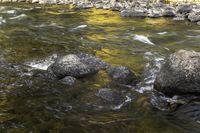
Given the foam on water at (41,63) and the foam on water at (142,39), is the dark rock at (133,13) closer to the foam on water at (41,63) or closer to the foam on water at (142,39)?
the foam on water at (142,39)

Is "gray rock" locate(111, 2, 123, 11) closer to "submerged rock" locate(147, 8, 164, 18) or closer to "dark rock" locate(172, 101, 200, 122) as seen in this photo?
"submerged rock" locate(147, 8, 164, 18)

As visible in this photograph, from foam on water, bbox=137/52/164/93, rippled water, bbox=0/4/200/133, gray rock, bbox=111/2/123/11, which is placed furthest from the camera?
gray rock, bbox=111/2/123/11

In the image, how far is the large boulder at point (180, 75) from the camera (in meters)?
8.22

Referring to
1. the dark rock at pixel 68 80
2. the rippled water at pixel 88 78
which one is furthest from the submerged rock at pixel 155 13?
the dark rock at pixel 68 80

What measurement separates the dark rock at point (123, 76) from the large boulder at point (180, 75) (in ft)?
2.66

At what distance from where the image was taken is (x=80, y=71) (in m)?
9.76

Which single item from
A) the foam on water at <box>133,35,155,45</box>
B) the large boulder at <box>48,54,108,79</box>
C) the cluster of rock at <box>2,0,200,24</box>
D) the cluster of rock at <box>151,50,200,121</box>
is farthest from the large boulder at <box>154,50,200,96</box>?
the cluster of rock at <box>2,0,200,24</box>

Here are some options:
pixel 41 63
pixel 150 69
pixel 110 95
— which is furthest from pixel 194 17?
pixel 110 95

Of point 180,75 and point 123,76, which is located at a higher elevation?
point 180,75

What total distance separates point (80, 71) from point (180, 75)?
2780 millimetres

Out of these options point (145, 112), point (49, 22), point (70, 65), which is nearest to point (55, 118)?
point (145, 112)

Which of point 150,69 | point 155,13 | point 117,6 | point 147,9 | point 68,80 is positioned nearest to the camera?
point 68,80

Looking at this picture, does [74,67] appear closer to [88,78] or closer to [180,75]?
[88,78]

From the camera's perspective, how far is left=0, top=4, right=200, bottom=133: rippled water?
7215 mm
